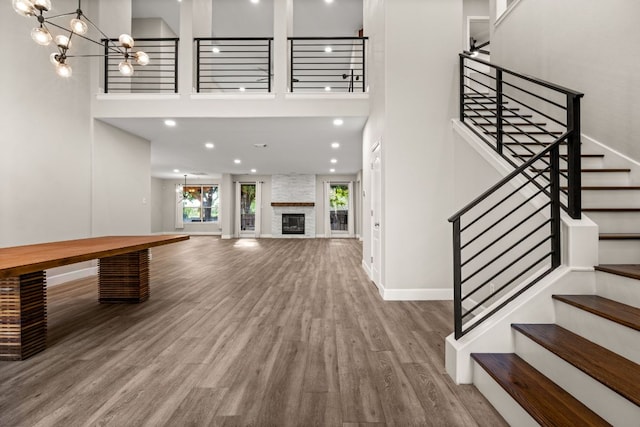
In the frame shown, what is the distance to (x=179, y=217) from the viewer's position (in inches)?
579

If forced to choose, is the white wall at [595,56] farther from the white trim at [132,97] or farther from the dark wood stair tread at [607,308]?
the white trim at [132,97]

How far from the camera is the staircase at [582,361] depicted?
1.24 metres

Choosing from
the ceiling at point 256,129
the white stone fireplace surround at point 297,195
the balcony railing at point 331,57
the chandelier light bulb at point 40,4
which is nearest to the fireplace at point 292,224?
the white stone fireplace surround at point 297,195

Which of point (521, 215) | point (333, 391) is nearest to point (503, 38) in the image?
point (521, 215)

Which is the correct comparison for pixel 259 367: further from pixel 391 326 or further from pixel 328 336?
pixel 391 326

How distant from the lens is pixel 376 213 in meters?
4.54

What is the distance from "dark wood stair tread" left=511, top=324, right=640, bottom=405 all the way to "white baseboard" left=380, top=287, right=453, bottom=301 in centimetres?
189

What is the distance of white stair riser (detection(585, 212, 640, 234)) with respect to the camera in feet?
7.29

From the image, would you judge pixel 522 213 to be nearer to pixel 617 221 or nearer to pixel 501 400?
pixel 617 221

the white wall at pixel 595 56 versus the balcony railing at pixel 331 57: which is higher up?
the balcony railing at pixel 331 57

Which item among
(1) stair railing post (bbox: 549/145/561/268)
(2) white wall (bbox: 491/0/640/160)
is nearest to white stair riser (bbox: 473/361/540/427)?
(1) stair railing post (bbox: 549/145/561/268)

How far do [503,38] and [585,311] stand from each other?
4.72 meters

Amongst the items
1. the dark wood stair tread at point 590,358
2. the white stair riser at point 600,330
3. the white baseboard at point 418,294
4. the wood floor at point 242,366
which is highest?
the white stair riser at point 600,330

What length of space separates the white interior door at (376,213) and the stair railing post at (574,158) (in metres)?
2.26
